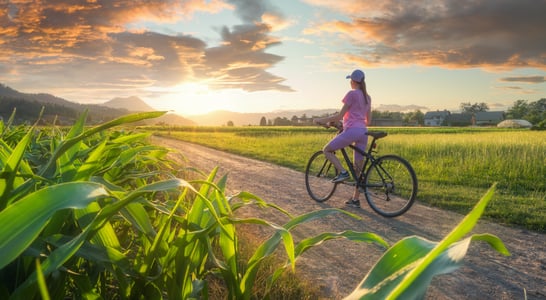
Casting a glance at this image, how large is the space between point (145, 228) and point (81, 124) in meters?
0.86

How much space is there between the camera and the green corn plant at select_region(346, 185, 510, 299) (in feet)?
1.78

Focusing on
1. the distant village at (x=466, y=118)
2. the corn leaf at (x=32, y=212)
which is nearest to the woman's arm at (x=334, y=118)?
the corn leaf at (x=32, y=212)

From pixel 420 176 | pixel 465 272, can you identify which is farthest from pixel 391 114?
pixel 465 272

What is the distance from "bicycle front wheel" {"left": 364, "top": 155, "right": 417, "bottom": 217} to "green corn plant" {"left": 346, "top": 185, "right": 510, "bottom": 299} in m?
5.71

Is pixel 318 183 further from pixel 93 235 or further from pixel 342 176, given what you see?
pixel 93 235

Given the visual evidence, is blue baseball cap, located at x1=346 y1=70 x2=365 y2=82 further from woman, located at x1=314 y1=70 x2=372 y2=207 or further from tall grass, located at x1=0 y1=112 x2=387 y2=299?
tall grass, located at x1=0 y1=112 x2=387 y2=299

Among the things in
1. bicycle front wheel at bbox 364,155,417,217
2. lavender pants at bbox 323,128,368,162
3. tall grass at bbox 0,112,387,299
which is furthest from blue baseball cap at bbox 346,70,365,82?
tall grass at bbox 0,112,387,299

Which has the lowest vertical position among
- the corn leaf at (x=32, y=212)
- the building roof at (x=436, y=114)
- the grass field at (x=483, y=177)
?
the grass field at (x=483, y=177)

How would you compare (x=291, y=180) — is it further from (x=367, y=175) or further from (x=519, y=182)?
(x=519, y=182)

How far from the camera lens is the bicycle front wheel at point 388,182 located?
252 inches

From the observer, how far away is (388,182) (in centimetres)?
664

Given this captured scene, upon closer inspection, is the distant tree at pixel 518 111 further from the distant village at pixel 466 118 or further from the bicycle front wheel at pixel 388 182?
the bicycle front wheel at pixel 388 182

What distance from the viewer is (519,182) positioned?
31.0 ft

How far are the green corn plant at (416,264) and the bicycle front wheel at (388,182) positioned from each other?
225 inches
